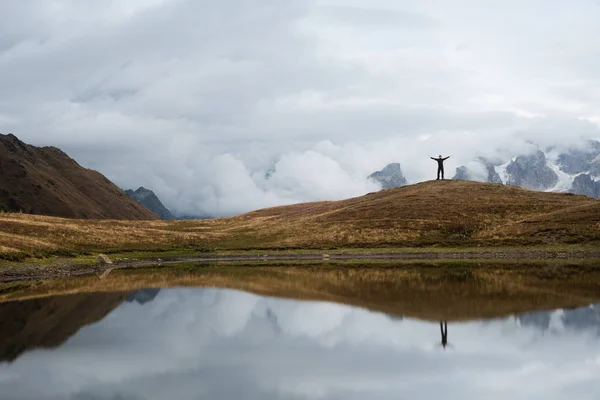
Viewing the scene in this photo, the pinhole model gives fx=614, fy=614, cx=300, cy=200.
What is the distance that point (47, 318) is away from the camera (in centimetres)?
4169

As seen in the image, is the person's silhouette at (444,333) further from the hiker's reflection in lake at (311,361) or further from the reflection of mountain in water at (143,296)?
the reflection of mountain in water at (143,296)

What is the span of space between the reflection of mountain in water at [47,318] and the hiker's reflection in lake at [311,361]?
1.37m

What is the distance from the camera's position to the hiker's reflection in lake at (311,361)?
2300 cm

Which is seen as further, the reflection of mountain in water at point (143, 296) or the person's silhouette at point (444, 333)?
the reflection of mountain in water at point (143, 296)

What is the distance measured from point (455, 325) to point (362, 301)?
13.9m

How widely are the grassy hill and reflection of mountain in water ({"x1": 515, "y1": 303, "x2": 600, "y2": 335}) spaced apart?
76387 millimetres

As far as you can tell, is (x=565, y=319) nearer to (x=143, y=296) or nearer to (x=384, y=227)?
(x=143, y=296)

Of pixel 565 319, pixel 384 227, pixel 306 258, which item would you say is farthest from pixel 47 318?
pixel 384 227

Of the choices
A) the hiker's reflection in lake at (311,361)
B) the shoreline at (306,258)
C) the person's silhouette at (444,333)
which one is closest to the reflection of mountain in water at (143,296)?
the hiker's reflection in lake at (311,361)

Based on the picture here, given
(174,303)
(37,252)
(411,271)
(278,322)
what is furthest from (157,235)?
(278,322)

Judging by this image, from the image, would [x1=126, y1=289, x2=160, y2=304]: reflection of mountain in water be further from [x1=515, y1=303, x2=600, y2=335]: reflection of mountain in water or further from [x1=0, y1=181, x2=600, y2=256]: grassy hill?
[x1=0, y1=181, x2=600, y2=256]: grassy hill

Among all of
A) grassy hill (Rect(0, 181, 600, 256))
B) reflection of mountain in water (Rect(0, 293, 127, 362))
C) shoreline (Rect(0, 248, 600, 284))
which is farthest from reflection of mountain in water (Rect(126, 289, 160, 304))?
grassy hill (Rect(0, 181, 600, 256))

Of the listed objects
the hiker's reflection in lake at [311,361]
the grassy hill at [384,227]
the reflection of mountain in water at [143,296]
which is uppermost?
the grassy hill at [384,227]

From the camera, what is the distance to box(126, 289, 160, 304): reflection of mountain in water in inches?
2095
